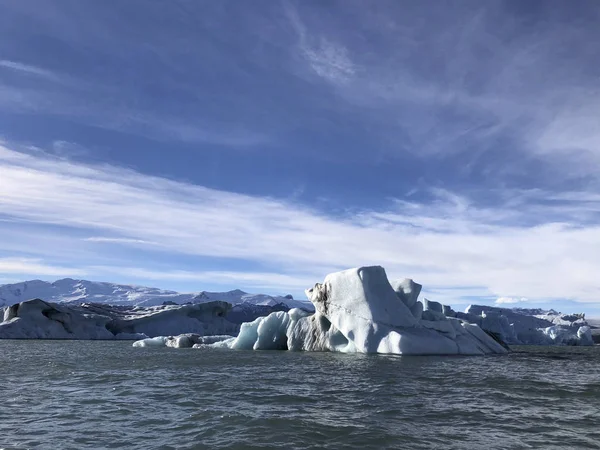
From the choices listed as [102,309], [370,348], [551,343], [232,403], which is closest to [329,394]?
[232,403]

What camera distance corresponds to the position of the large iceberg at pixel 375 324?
2553cm

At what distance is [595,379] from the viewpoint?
1641cm

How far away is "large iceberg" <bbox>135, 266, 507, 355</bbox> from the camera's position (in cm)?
2553

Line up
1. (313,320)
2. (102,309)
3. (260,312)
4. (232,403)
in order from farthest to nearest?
(260,312)
(102,309)
(313,320)
(232,403)

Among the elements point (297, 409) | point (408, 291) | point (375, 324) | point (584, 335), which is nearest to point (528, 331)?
point (584, 335)

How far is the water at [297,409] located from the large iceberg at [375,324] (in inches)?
291

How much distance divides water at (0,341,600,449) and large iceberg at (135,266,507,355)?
24.2ft

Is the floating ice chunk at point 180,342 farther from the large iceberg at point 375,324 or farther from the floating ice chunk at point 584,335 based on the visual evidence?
the floating ice chunk at point 584,335

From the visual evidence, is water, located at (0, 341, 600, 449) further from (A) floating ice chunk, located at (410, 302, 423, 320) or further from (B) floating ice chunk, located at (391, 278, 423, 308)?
(B) floating ice chunk, located at (391, 278, 423, 308)

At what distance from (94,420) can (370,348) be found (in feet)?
59.5

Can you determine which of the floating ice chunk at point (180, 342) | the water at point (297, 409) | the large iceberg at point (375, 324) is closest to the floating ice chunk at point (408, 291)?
the large iceberg at point (375, 324)

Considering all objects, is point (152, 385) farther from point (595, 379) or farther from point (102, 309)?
point (102, 309)

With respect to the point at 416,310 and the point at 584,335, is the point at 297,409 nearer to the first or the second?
the point at 416,310

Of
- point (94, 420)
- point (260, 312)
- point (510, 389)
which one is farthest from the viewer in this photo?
point (260, 312)
